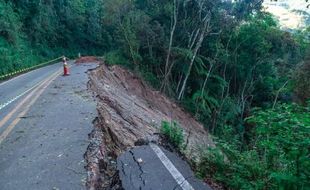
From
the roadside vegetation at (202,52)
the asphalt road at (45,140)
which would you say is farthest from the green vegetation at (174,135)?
the roadside vegetation at (202,52)

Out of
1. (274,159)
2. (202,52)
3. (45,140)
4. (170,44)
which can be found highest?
(45,140)

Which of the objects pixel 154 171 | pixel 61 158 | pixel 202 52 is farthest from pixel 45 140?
pixel 202 52

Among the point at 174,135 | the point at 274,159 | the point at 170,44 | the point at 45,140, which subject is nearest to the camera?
the point at 274,159

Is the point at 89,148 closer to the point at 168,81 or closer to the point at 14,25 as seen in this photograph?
→ the point at 168,81

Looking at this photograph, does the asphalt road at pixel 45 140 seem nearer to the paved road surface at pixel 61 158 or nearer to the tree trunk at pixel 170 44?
the paved road surface at pixel 61 158

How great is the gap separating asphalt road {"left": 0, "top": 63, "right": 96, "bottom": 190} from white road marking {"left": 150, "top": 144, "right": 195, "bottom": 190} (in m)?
1.39

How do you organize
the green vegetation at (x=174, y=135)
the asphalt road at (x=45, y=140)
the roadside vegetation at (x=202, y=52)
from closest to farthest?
the asphalt road at (x=45, y=140), the green vegetation at (x=174, y=135), the roadside vegetation at (x=202, y=52)

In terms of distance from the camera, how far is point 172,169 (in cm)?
623

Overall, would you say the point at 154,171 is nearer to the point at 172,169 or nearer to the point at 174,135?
the point at 172,169

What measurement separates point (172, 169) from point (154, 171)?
Result: 0.35m

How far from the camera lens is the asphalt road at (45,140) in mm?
5316

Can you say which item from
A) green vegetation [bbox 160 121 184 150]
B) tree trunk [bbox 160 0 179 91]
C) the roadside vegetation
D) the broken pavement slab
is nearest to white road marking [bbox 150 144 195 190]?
the broken pavement slab

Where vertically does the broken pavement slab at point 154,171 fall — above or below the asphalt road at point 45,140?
below

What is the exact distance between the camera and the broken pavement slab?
18.4 ft
